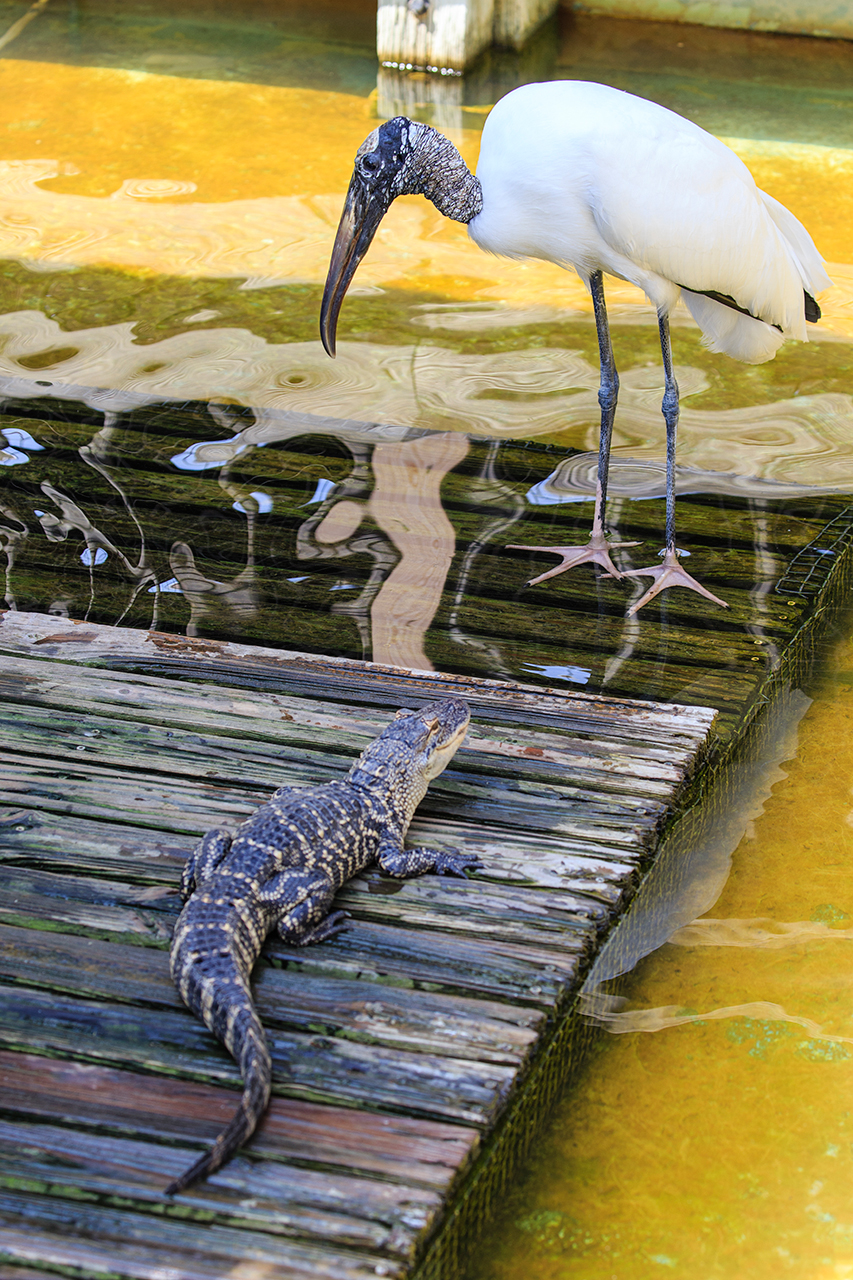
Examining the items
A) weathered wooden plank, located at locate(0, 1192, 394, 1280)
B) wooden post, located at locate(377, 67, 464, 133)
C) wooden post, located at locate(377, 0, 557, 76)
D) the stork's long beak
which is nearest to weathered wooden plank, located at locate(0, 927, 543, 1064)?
weathered wooden plank, located at locate(0, 1192, 394, 1280)

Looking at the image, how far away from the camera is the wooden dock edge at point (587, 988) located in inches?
80.8

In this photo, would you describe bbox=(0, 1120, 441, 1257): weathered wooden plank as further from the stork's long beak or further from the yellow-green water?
the stork's long beak

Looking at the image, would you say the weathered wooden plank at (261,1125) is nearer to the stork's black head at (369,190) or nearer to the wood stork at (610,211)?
the wood stork at (610,211)

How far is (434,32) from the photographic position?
368 inches

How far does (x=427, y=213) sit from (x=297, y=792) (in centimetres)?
560

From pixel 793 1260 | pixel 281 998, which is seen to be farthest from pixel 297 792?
pixel 793 1260

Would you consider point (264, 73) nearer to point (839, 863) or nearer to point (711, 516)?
point (711, 516)

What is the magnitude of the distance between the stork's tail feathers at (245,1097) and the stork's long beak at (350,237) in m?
2.45

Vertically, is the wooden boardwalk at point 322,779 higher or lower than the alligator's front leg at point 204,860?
lower

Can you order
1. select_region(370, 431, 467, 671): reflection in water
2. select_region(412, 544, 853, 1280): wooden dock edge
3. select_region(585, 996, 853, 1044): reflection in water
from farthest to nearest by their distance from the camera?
select_region(370, 431, 467, 671): reflection in water, select_region(585, 996, 853, 1044): reflection in water, select_region(412, 544, 853, 1280): wooden dock edge

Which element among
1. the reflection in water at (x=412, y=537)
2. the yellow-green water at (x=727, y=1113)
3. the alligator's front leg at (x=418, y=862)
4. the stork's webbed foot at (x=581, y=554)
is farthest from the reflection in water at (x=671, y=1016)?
the stork's webbed foot at (x=581, y=554)

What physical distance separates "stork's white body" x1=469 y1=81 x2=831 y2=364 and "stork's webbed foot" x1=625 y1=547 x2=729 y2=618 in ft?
2.51

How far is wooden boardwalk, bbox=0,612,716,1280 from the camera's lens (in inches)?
74.5

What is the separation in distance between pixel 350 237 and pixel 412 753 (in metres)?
1.95
